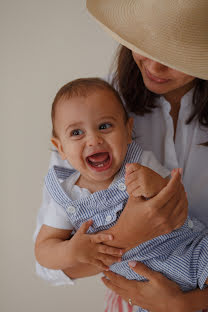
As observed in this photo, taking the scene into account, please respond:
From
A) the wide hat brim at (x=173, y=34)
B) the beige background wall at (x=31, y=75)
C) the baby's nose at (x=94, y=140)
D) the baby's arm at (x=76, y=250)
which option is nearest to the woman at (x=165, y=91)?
the wide hat brim at (x=173, y=34)

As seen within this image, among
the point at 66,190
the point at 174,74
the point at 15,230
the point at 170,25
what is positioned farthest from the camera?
the point at 15,230

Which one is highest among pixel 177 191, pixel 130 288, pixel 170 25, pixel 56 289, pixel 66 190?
pixel 170 25

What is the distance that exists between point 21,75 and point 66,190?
0.87 metres

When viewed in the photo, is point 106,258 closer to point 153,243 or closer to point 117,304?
point 153,243

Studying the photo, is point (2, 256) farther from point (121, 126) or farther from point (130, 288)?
point (121, 126)

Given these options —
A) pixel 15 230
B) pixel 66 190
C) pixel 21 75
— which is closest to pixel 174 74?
pixel 66 190

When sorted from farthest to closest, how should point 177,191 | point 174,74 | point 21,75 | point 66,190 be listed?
point 21,75
point 66,190
point 174,74
point 177,191

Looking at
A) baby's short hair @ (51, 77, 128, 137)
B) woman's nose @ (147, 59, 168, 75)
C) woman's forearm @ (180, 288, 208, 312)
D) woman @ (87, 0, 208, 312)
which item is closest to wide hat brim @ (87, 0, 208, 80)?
woman @ (87, 0, 208, 312)

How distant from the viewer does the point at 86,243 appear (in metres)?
1.36

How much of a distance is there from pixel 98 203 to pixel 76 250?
18cm

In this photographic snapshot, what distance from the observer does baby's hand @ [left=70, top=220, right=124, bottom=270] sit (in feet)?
4.45

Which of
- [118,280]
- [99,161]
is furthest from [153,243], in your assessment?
[99,161]

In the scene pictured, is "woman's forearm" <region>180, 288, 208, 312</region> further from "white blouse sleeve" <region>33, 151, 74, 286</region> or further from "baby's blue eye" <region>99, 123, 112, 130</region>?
"baby's blue eye" <region>99, 123, 112, 130</region>

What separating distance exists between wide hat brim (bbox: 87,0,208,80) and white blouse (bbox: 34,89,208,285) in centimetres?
47
